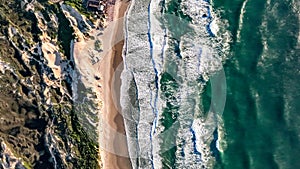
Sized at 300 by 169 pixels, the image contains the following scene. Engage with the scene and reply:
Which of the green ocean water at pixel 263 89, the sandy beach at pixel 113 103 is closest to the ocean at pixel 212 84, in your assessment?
the green ocean water at pixel 263 89

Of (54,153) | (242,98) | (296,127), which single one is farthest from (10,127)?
(296,127)

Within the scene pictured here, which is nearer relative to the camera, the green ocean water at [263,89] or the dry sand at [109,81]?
the green ocean water at [263,89]

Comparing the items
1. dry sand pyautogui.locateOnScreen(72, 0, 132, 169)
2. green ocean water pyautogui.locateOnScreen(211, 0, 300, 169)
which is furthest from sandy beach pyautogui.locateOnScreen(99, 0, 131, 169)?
green ocean water pyautogui.locateOnScreen(211, 0, 300, 169)

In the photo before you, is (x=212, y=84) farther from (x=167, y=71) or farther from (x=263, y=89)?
(x=263, y=89)

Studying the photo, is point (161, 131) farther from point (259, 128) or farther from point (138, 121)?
point (259, 128)

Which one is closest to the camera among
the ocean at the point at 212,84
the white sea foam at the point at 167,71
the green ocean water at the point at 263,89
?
the green ocean water at the point at 263,89

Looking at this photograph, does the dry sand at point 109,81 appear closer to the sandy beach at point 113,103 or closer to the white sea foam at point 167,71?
the sandy beach at point 113,103
